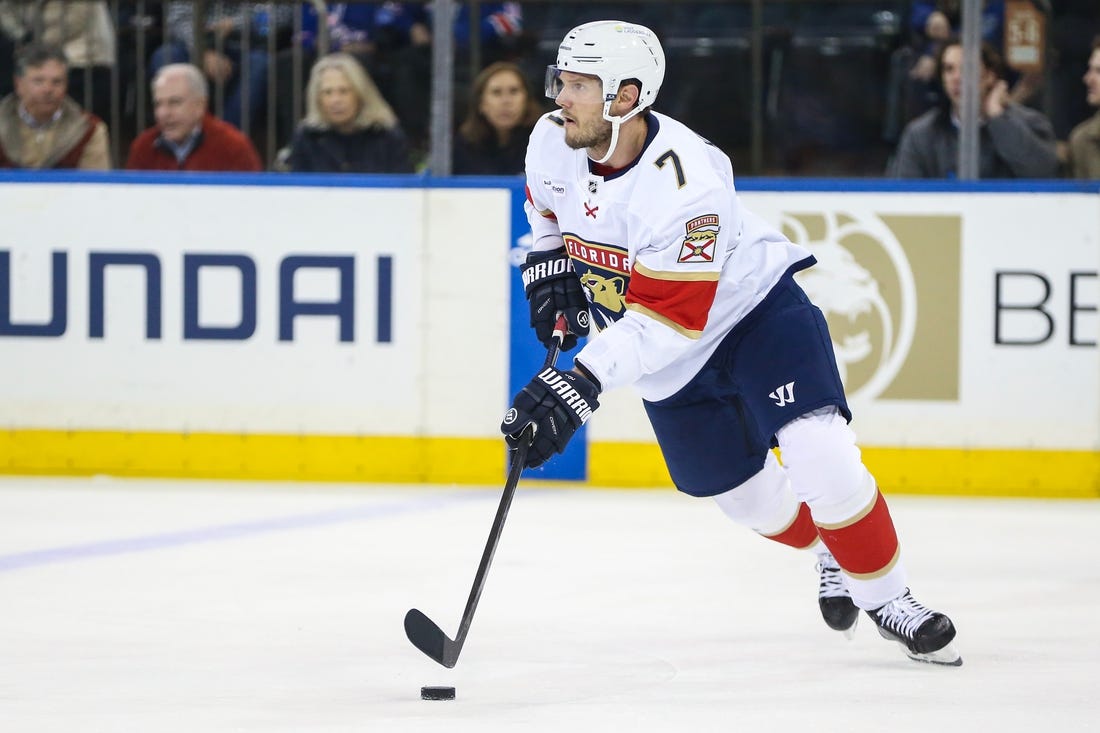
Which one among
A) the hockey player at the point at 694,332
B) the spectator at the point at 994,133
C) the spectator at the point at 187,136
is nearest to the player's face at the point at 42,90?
the spectator at the point at 187,136

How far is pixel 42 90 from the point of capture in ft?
20.6

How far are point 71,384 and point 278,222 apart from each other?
87 cm

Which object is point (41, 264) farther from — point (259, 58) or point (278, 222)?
point (259, 58)

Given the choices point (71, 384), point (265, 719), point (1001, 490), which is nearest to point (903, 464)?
point (1001, 490)

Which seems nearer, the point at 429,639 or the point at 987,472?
the point at 429,639

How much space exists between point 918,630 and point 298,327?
3061 mm

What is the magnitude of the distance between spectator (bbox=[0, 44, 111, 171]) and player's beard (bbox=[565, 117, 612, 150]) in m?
3.31

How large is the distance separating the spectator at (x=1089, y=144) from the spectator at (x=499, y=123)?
180 centimetres

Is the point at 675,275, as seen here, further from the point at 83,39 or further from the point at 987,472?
the point at 83,39

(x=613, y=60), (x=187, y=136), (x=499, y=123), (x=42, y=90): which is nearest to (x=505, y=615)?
(x=613, y=60)

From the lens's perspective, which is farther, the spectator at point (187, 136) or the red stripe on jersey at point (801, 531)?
the spectator at point (187, 136)

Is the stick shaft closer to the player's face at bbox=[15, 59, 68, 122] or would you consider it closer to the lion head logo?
the lion head logo

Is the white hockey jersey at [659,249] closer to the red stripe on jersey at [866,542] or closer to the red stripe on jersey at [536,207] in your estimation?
the red stripe on jersey at [536,207]

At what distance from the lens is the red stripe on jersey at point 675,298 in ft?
10.7
